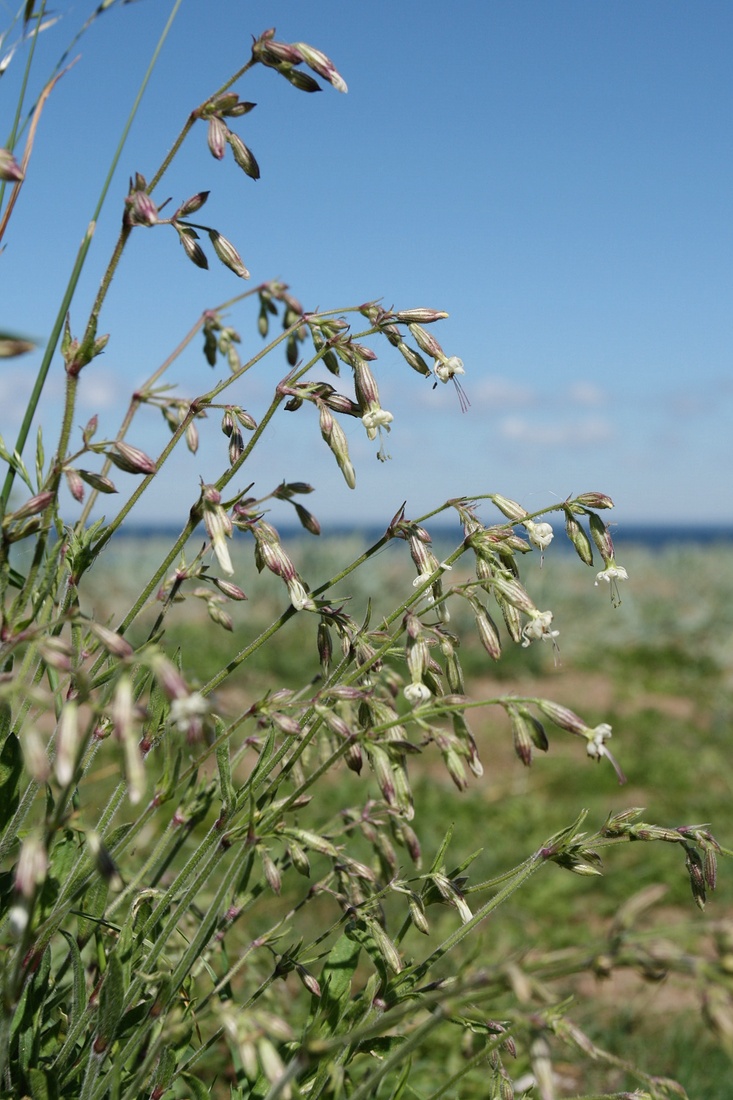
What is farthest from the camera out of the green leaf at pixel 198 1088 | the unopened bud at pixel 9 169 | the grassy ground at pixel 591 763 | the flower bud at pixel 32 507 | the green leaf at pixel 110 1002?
the grassy ground at pixel 591 763

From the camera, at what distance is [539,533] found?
5.21 ft

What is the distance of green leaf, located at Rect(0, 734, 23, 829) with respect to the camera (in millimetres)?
1612

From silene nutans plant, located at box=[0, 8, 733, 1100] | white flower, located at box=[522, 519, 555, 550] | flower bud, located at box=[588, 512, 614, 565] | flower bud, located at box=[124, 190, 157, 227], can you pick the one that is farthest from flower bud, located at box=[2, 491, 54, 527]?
flower bud, located at box=[588, 512, 614, 565]

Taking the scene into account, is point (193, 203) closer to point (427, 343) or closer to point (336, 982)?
point (427, 343)

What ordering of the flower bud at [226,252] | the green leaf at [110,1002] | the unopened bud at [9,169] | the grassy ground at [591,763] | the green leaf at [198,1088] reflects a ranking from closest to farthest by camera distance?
the unopened bud at [9,169]
the green leaf at [110,1002]
the green leaf at [198,1088]
the flower bud at [226,252]
the grassy ground at [591,763]

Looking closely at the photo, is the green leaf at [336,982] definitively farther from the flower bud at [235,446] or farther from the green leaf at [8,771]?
the flower bud at [235,446]

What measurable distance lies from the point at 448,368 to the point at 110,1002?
3.76 ft

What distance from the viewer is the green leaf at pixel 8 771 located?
1612 millimetres

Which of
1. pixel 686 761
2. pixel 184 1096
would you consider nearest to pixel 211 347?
pixel 184 1096

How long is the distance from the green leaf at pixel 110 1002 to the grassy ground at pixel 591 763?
1.38 ft

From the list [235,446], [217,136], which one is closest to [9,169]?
[217,136]

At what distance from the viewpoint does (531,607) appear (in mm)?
1498

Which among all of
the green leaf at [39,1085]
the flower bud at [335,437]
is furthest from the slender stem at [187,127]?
the green leaf at [39,1085]

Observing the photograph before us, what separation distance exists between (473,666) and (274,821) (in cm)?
748
